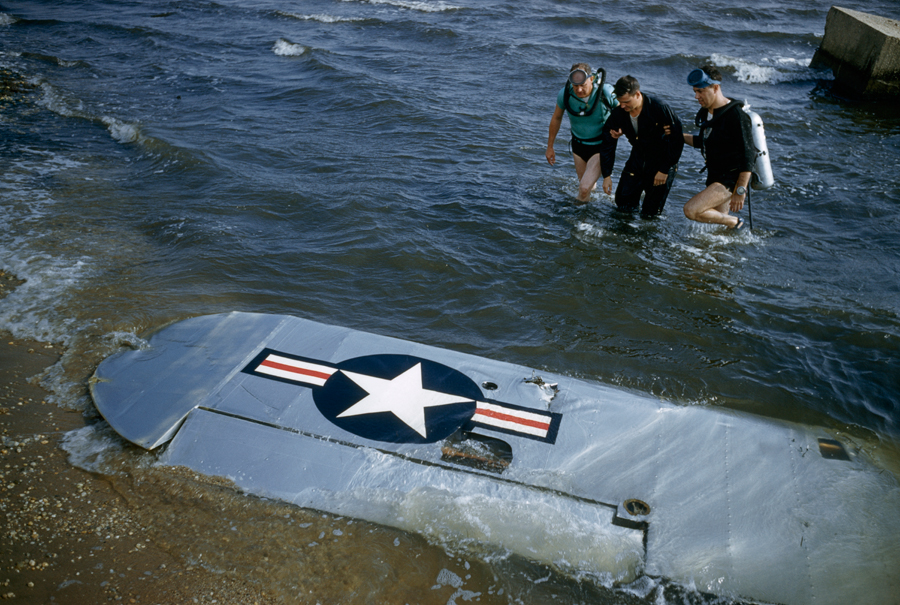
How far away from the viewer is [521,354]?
4.72 metres

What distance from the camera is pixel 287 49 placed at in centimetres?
1373

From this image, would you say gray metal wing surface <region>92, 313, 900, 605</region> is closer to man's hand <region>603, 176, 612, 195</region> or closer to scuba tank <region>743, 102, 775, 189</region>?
scuba tank <region>743, 102, 775, 189</region>

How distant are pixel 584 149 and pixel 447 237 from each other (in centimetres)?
170

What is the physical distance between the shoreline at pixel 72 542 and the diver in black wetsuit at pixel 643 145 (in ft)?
15.7

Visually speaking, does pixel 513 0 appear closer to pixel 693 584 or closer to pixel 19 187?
pixel 19 187

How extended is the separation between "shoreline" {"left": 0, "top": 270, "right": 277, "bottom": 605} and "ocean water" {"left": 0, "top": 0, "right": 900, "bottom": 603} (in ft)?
0.59

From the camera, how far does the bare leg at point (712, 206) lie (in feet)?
18.6

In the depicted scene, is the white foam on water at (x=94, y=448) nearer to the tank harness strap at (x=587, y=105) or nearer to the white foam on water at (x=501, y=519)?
the white foam on water at (x=501, y=519)

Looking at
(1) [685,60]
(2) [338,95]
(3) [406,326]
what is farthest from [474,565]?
(1) [685,60]

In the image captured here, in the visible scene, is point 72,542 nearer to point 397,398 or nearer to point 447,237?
point 397,398

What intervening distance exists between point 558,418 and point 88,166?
7306mm

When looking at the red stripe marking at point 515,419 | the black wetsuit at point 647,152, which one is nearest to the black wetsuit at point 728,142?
the black wetsuit at point 647,152

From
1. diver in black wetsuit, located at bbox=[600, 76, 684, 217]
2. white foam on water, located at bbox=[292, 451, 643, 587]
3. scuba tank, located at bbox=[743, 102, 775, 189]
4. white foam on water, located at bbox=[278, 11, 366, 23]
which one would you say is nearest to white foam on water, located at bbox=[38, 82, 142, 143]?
diver in black wetsuit, located at bbox=[600, 76, 684, 217]

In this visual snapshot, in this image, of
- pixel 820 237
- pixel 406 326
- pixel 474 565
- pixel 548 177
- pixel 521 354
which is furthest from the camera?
pixel 548 177
